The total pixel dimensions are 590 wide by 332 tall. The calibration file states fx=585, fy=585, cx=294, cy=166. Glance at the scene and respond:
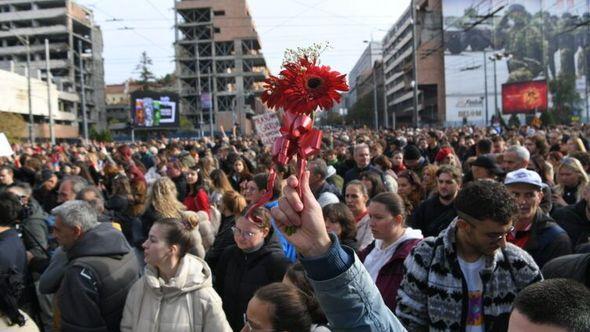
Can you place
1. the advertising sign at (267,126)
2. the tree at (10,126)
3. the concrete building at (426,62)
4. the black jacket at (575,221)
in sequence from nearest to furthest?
the black jacket at (575,221), the advertising sign at (267,126), the tree at (10,126), the concrete building at (426,62)

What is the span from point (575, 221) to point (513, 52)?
9808cm

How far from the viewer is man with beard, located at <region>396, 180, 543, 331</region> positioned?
2973 mm

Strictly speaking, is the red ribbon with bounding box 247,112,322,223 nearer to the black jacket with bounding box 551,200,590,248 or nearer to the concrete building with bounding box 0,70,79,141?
the black jacket with bounding box 551,200,590,248

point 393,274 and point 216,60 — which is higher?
point 216,60

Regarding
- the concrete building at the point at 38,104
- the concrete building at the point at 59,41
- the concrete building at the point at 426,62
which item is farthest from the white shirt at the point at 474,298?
the concrete building at the point at 59,41

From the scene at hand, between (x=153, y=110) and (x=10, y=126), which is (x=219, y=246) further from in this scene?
(x=153, y=110)

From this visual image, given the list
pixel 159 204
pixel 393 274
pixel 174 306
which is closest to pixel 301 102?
pixel 393 274

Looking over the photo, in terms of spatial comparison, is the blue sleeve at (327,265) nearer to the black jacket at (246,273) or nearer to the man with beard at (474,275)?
the man with beard at (474,275)

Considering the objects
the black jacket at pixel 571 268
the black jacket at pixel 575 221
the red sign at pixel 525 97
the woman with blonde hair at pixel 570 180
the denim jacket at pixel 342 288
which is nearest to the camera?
the denim jacket at pixel 342 288

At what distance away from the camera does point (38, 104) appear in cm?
7025

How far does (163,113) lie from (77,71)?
49.5m

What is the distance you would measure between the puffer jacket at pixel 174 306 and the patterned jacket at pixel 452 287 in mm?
1440

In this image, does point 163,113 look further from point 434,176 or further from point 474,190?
point 474,190

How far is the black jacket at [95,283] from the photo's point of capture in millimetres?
4004
